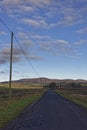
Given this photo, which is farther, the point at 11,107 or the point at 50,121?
the point at 11,107

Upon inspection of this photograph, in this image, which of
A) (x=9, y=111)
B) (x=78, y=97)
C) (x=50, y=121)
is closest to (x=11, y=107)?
(x=9, y=111)

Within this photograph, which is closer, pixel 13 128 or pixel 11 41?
pixel 13 128

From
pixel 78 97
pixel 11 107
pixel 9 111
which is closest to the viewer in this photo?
pixel 9 111

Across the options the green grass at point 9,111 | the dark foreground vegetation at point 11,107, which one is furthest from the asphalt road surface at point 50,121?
the dark foreground vegetation at point 11,107

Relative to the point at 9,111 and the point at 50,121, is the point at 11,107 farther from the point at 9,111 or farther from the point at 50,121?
the point at 50,121

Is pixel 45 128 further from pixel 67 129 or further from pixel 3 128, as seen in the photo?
pixel 3 128

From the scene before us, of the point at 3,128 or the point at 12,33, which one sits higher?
the point at 12,33

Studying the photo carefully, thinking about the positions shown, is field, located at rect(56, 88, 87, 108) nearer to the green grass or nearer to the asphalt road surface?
the green grass

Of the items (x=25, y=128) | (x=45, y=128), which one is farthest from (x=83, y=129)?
(x=25, y=128)

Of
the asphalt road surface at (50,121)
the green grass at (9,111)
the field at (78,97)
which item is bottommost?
the asphalt road surface at (50,121)

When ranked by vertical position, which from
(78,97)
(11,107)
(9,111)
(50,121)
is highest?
(78,97)

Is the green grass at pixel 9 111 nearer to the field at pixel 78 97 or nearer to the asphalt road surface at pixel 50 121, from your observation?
the asphalt road surface at pixel 50 121

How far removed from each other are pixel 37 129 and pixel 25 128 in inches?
29.4

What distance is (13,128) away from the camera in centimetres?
1436
